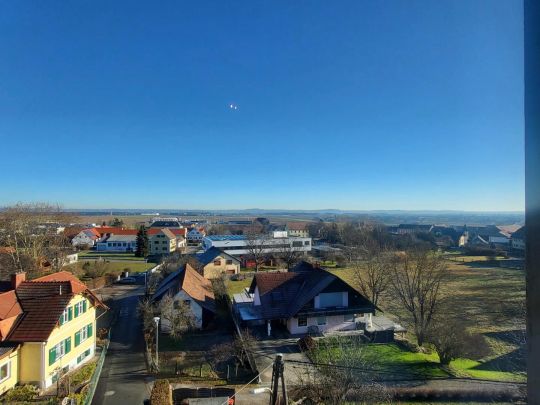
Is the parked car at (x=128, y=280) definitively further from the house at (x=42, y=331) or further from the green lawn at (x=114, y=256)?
the house at (x=42, y=331)

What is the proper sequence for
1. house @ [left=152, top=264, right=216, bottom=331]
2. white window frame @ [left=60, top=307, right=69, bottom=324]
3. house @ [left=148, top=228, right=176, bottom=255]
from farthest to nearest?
house @ [left=148, top=228, right=176, bottom=255], house @ [left=152, top=264, right=216, bottom=331], white window frame @ [left=60, top=307, right=69, bottom=324]

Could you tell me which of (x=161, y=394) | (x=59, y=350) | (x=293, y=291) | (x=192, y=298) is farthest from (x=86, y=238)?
(x=161, y=394)

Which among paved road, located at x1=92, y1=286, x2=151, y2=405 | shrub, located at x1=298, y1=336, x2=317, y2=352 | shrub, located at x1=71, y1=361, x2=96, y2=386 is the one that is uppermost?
shrub, located at x1=298, y1=336, x2=317, y2=352

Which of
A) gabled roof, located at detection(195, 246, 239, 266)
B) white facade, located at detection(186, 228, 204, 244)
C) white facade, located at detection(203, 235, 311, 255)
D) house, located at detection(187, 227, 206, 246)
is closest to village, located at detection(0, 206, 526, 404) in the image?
gabled roof, located at detection(195, 246, 239, 266)

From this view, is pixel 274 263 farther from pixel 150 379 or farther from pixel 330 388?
pixel 330 388

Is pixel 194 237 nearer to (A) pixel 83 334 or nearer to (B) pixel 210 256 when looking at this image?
(B) pixel 210 256

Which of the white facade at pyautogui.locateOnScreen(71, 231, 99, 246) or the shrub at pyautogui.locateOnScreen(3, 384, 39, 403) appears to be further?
the white facade at pyautogui.locateOnScreen(71, 231, 99, 246)

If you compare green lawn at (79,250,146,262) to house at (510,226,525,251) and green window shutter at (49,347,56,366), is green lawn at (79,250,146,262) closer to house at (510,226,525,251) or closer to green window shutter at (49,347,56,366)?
green window shutter at (49,347,56,366)
